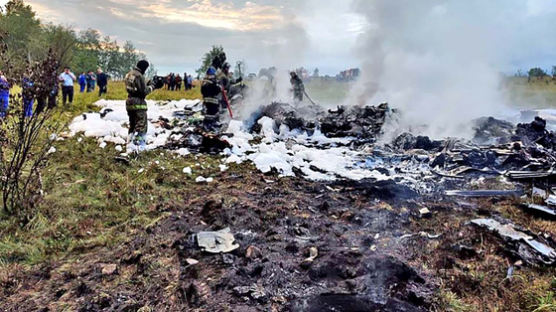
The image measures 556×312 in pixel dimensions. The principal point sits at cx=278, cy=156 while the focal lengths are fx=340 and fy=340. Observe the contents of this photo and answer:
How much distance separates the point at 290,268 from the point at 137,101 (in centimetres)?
546

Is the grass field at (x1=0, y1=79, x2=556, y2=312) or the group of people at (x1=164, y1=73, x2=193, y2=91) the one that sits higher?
the group of people at (x1=164, y1=73, x2=193, y2=91)

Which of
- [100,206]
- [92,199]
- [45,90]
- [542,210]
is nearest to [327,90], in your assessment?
[542,210]

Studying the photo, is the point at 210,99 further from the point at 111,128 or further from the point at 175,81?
the point at 175,81

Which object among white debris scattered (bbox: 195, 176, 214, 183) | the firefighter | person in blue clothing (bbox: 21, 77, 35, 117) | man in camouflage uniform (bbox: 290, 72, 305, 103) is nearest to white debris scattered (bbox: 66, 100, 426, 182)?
the firefighter

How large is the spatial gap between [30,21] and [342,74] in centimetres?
2751

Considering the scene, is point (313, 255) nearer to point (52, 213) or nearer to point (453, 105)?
point (52, 213)

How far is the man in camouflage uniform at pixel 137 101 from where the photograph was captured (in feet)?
22.6

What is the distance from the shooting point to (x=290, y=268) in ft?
10.3

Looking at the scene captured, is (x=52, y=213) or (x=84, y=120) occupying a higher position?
(x=84, y=120)

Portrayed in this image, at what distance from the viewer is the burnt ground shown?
2.74 metres

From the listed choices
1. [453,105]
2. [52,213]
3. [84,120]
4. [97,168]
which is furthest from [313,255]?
[453,105]

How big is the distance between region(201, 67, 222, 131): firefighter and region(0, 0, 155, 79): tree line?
1898mm

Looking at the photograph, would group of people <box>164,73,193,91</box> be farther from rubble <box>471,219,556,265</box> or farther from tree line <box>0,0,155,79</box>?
rubble <box>471,219,556,265</box>

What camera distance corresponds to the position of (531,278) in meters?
3.17
